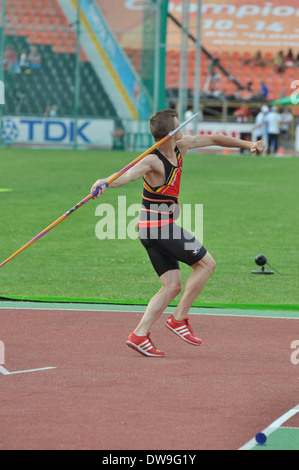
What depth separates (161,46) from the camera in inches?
1441

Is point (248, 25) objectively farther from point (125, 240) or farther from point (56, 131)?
point (125, 240)

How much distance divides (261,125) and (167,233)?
3228 cm

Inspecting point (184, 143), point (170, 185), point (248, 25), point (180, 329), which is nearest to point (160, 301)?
point (180, 329)

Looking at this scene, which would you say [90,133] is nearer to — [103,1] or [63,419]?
[103,1]

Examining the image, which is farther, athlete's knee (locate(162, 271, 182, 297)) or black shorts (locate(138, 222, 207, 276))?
athlete's knee (locate(162, 271, 182, 297))

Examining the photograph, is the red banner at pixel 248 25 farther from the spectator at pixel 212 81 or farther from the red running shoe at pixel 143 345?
the red running shoe at pixel 143 345

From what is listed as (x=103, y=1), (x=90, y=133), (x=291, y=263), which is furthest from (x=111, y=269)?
(x=103, y=1)

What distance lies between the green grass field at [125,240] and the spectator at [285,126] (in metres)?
15.3

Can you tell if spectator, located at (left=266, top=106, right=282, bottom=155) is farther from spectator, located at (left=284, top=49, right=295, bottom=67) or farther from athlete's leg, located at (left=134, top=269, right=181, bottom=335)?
athlete's leg, located at (left=134, top=269, right=181, bottom=335)

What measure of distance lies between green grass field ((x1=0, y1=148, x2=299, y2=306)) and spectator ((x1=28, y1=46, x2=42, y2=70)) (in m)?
10.6

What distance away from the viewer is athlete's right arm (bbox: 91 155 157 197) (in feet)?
24.2

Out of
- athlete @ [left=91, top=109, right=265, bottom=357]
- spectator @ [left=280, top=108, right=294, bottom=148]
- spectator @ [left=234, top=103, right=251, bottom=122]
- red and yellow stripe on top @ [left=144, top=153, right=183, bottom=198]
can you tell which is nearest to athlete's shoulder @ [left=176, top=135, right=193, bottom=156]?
athlete @ [left=91, top=109, right=265, bottom=357]

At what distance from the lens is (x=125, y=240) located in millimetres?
15203
